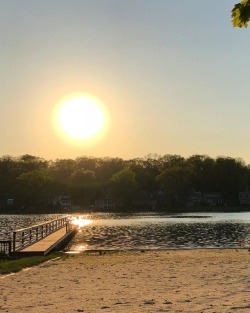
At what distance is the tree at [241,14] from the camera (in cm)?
658

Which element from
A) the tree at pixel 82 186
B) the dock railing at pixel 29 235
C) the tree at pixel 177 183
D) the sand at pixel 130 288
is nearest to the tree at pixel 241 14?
the sand at pixel 130 288

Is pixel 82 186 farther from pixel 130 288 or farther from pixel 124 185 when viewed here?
pixel 130 288

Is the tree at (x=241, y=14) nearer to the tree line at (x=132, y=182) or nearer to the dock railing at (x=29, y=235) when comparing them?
the dock railing at (x=29, y=235)

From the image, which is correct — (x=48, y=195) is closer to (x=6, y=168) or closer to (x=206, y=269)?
(x=6, y=168)

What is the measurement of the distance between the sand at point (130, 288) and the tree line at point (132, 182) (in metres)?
138

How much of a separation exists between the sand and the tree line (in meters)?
138

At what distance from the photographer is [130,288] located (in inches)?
486

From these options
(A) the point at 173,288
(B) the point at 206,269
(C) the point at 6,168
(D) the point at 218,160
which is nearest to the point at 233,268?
(B) the point at 206,269

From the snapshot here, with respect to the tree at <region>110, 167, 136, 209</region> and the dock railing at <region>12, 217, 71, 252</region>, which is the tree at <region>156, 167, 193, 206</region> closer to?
the tree at <region>110, 167, 136, 209</region>

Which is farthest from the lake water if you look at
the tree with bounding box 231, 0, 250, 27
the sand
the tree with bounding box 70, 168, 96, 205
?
the tree with bounding box 70, 168, 96, 205

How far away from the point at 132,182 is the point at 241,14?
15574 centimetres

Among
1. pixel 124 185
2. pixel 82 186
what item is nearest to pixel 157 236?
pixel 124 185

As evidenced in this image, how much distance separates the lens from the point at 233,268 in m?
16.6

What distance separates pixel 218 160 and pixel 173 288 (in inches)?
6116
